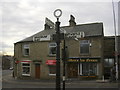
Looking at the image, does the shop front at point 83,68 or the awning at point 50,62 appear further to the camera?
the awning at point 50,62

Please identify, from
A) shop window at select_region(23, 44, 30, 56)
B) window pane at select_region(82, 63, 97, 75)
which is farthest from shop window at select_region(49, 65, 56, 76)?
shop window at select_region(23, 44, 30, 56)

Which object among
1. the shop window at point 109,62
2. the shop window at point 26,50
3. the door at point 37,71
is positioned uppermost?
the shop window at point 26,50

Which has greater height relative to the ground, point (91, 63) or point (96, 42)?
point (96, 42)

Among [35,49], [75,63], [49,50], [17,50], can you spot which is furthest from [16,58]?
[75,63]

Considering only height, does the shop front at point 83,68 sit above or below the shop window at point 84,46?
below

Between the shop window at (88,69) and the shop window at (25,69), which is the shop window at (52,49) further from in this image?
the shop window at (88,69)

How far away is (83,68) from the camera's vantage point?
74.8 feet

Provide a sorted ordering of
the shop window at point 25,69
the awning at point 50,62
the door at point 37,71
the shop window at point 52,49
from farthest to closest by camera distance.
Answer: the shop window at point 25,69 → the door at point 37,71 → the shop window at point 52,49 → the awning at point 50,62

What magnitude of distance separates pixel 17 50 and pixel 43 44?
5289mm

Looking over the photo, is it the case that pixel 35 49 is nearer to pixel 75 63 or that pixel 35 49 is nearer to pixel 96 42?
pixel 75 63

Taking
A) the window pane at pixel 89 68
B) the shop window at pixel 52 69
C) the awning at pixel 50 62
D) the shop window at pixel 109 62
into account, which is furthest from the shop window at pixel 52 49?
the shop window at pixel 109 62

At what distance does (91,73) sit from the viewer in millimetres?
22297

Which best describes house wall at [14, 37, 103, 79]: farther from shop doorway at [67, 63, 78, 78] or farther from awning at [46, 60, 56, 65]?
shop doorway at [67, 63, 78, 78]

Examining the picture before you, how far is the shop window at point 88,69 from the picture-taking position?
22156 mm
